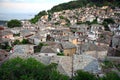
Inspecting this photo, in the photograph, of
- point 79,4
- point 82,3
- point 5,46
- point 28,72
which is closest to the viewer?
point 28,72

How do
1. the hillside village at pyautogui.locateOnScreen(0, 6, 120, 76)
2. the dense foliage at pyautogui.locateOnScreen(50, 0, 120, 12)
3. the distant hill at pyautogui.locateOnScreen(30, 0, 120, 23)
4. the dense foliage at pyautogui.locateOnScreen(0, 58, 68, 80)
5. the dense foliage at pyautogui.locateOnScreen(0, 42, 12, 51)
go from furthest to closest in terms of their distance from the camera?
the dense foliage at pyautogui.locateOnScreen(50, 0, 120, 12)
the distant hill at pyautogui.locateOnScreen(30, 0, 120, 23)
the dense foliage at pyautogui.locateOnScreen(0, 42, 12, 51)
the hillside village at pyautogui.locateOnScreen(0, 6, 120, 76)
the dense foliage at pyautogui.locateOnScreen(0, 58, 68, 80)

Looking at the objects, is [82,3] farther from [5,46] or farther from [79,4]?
[5,46]

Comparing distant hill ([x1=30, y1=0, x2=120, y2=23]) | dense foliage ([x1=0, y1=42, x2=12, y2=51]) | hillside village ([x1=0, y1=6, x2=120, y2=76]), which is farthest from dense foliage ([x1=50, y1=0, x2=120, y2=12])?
dense foliage ([x1=0, y1=42, x2=12, y2=51])

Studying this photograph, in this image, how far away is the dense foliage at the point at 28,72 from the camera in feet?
53.6

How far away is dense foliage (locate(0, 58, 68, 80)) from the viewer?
1634 centimetres

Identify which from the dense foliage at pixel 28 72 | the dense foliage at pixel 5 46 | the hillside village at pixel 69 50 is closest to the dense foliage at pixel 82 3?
the hillside village at pixel 69 50

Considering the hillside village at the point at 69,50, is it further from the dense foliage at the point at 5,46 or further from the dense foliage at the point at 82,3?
the dense foliage at the point at 82,3

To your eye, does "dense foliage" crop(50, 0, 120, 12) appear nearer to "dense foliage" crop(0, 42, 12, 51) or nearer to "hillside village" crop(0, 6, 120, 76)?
"hillside village" crop(0, 6, 120, 76)

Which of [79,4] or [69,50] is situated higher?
[79,4]

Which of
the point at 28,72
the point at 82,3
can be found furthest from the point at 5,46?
the point at 82,3

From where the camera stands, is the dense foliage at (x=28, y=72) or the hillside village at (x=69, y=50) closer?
the dense foliage at (x=28, y=72)

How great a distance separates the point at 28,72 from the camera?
56.3ft

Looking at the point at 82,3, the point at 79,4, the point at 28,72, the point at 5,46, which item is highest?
the point at 82,3

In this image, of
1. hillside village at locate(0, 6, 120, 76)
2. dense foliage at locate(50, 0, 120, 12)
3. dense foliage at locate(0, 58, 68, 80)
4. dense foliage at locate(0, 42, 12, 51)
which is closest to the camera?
dense foliage at locate(0, 58, 68, 80)
